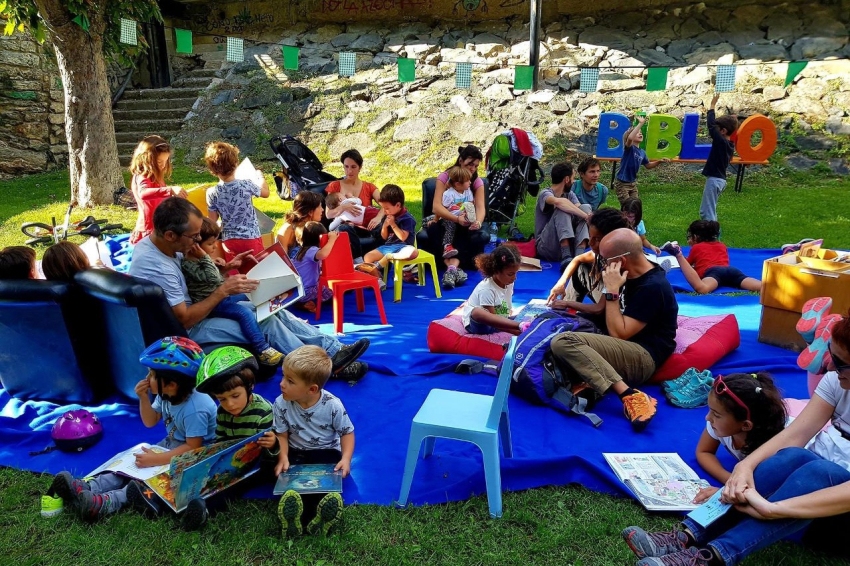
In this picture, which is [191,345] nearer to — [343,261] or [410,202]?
[343,261]

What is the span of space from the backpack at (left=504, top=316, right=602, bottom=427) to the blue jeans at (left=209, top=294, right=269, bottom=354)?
168 centimetres

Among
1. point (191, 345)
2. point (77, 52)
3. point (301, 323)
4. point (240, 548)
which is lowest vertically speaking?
point (240, 548)

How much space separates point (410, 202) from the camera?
10.0 metres

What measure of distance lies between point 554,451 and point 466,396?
61cm

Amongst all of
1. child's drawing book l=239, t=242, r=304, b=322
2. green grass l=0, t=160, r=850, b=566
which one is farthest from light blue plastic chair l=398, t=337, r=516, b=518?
child's drawing book l=239, t=242, r=304, b=322

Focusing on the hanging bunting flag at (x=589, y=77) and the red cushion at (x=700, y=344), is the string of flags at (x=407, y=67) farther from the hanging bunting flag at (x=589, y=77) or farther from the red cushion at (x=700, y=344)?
the red cushion at (x=700, y=344)

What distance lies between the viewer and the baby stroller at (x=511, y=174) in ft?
25.2

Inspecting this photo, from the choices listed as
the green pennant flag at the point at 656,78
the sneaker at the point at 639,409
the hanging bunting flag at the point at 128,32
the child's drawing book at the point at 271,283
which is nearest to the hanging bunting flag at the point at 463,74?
the green pennant flag at the point at 656,78

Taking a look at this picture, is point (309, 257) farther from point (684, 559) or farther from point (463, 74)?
point (463, 74)

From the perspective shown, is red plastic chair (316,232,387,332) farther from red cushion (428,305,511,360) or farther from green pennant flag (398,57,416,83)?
green pennant flag (398,57,416,83)

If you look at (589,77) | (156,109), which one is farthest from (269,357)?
(156,109)

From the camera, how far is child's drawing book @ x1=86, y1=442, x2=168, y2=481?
2836 mm

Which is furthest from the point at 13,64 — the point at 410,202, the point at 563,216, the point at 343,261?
the point at 563,216

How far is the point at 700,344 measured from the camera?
4148 mm
